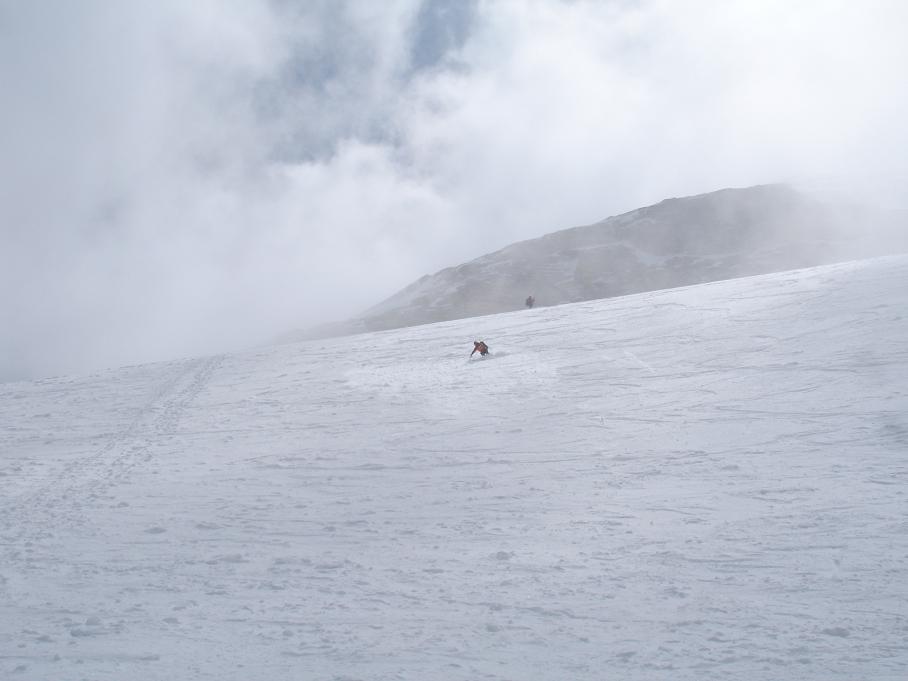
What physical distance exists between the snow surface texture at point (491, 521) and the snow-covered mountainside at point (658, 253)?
176ft

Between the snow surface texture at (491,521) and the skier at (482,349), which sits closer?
the snow surface texture at (491,521)

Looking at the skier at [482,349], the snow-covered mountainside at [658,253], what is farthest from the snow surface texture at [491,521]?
the snow-covered mountainside at [658,253]

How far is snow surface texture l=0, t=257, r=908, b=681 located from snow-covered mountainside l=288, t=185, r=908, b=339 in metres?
53.5

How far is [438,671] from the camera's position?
21.9 ft

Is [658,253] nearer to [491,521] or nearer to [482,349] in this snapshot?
[482,349]

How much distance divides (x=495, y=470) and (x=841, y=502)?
514cm

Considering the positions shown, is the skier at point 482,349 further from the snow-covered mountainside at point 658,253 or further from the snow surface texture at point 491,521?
the snow-covered mountainside at point 658,253

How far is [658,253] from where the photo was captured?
290ft

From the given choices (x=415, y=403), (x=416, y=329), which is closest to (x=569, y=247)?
(x=416, y=329)

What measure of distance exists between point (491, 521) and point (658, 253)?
81791 millimetres

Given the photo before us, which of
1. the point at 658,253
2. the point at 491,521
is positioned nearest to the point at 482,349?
the point at 491,521

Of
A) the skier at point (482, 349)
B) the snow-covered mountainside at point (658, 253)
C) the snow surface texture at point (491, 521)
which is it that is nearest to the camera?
the snow surface texture at point (491, 521)

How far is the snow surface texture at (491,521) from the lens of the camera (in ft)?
23.1

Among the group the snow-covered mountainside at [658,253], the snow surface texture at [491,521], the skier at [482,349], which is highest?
the snow-covered mountainside at [658,253]
